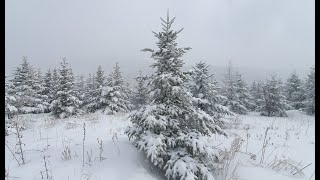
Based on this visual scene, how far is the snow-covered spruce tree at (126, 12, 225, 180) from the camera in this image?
5.29 meters

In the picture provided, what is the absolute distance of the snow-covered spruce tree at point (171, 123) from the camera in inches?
208

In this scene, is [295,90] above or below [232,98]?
above

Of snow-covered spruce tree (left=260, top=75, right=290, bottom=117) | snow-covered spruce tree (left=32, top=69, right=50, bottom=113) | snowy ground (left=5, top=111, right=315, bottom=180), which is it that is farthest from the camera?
snow-covered spruce tree (left=260, top=75, right=290, bottom=117)

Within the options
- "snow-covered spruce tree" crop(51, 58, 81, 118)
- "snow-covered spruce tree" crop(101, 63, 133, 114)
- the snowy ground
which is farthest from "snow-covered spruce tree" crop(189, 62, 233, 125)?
"snow-covered spruce tree" crop(101, 63, 133, 114)

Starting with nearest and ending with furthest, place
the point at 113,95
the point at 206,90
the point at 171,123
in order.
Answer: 1. the point at 171,123
2. the point at 206,90
3. the point at 113,95

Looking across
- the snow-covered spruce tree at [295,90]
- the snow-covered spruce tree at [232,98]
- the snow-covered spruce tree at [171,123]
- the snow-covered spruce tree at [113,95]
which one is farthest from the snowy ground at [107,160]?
the snow-covered spruce tree at [295,90]

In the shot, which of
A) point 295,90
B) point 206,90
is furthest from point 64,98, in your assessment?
point 295,90

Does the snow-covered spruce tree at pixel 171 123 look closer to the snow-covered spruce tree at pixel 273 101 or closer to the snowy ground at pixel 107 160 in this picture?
the snowy ground at pixel 107 160

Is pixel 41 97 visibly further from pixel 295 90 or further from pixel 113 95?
pixel 295 90

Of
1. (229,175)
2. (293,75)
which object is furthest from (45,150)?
(293,75)

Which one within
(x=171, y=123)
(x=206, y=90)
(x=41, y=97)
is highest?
(x=206, y=90)

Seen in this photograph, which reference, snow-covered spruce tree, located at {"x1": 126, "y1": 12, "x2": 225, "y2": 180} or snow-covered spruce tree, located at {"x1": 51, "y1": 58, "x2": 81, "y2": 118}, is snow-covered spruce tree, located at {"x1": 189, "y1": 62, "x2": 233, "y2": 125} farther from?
snow-covered spruce tree, located at {"x1": 51, "y1": 58, "x2": 81, "y2": 118}

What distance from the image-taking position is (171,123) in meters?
5.76
